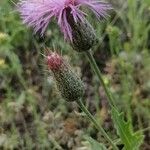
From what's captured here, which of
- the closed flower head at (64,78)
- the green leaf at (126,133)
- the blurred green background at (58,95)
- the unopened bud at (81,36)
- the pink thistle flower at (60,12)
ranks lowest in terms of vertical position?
the blurred green background at (58,95)

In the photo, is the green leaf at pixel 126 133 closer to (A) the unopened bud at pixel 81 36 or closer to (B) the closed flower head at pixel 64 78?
(B) the closed flower head at pixel 64 78

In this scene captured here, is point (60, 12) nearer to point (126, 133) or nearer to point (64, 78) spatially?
point (64, 78)

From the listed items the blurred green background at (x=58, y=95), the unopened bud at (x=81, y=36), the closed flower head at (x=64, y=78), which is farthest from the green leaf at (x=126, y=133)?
the blurred green background at (x=58, y=95)

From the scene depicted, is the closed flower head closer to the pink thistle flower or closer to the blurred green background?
the pink thistle flower

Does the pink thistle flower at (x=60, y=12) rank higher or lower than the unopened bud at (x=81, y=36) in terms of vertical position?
higher

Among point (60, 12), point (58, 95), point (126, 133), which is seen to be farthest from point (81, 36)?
point (58, 95)

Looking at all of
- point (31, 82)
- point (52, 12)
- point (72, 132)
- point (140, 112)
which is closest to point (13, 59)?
point (31, 82)

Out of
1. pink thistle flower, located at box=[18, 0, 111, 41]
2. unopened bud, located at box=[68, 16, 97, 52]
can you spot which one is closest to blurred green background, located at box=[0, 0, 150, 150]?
pink thistle flower, located at box=[18, 0, 111, 41]
